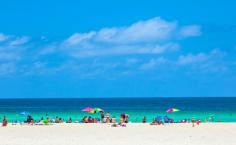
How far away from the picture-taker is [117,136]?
29.8 m

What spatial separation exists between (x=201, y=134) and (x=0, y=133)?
38.9 feet

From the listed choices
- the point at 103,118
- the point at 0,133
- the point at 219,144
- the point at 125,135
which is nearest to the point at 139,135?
the point at 125,135

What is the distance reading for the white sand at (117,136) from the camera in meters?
26.6

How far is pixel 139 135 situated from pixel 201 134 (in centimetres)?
366

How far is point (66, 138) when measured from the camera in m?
28.5

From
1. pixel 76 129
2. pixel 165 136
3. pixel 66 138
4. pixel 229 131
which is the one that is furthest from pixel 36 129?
pixel 229 131

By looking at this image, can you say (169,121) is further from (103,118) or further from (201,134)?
(201,134)

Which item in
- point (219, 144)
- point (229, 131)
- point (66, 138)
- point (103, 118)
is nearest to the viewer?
point (219, 144)

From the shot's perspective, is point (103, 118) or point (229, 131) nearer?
point (229, 131)

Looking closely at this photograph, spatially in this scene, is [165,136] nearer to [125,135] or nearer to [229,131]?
[125,135]

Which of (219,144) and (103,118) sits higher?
(103,118)

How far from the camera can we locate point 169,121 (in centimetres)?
4147

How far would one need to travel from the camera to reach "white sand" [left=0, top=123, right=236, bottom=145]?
87.1ft

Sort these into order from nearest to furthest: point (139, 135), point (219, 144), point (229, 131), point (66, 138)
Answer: point (219, 144)
point (66, 138)
point (139, 135)
point (229, 131)
